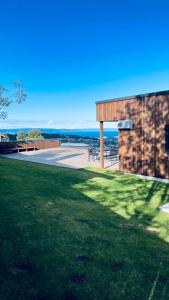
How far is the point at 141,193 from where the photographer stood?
24.4 feet

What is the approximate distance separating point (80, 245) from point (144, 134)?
699 cm

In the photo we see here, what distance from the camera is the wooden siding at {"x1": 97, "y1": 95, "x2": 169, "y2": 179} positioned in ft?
29.7

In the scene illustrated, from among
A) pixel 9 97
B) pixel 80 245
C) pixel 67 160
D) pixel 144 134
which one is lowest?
pixel 80 245

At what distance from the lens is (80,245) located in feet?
11.9

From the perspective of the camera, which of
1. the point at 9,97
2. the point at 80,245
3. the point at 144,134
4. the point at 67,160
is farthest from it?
the point at 9,97

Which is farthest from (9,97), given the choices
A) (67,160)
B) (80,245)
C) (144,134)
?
(80,245)

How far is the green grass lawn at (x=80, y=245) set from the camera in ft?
8.51

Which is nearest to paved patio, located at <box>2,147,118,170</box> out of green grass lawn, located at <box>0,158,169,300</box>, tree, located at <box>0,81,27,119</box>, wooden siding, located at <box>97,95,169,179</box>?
wooden siding, located at <box>97,95,169,179</box>

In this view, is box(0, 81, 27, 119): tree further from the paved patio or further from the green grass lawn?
the green grass lawn

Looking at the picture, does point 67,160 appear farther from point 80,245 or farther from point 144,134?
point 80,245

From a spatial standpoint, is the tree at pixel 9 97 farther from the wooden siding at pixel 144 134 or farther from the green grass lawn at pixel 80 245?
the green grass lawn at pixel 80 245

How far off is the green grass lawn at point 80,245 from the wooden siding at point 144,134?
2584 mm

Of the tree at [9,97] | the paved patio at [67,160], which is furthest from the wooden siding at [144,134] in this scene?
the tree at [9,97]

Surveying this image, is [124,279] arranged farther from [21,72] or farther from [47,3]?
[21,72]
